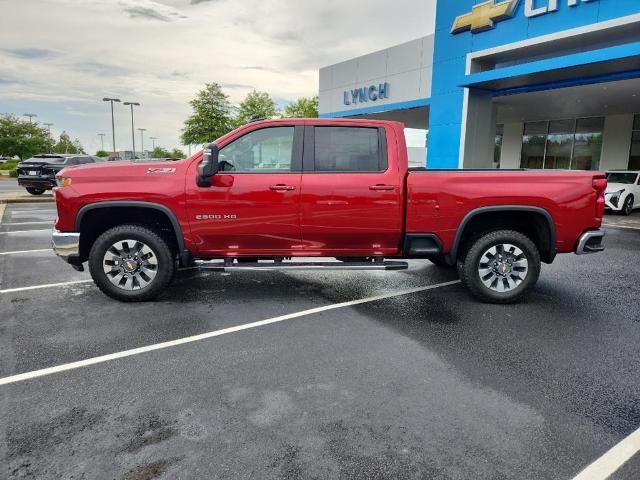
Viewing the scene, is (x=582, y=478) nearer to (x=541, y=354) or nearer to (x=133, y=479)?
(x=541, y=354)

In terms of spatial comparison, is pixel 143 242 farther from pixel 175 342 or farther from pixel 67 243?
pixel 175 342

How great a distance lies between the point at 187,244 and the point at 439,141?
15.8 meters

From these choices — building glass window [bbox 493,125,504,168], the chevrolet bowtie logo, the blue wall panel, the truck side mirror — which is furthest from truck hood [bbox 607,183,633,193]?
the truck side mirror

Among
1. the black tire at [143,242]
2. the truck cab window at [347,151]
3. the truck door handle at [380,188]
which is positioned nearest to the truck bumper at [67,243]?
the black tire at [143,242]

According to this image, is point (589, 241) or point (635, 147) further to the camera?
point (635, 147)

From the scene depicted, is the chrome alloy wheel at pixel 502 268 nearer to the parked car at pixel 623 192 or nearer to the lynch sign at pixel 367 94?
the parked car at pixel 623 192

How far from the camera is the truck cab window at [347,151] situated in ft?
17.6

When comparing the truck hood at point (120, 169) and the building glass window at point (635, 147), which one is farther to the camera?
the building glass window at point (635, 147)

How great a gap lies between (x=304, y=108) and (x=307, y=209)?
56.9 m

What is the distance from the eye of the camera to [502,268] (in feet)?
17.8

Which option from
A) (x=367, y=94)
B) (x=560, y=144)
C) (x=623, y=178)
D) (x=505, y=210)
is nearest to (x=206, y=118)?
(x=367, y=94)

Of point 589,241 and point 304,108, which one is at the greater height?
point 304,108

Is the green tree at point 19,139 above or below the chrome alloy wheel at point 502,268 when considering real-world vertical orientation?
above

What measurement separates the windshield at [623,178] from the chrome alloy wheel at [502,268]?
13.4m
